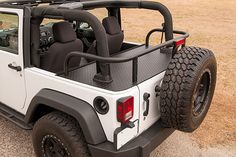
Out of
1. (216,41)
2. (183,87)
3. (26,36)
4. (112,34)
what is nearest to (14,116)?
(26,36)

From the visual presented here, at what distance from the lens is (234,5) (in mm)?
16938

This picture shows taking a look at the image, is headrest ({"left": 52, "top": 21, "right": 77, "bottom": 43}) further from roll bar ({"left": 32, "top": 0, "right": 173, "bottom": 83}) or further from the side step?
the side step

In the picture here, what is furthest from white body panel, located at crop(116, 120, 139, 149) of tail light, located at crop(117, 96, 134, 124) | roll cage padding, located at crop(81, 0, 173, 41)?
roll cage padding, located at crop(81, 0, 173, 41)

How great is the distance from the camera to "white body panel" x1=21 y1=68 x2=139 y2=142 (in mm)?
2701

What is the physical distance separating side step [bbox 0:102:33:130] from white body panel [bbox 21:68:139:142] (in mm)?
595

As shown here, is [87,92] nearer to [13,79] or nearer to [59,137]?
[59,137]

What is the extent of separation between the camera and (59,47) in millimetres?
3396

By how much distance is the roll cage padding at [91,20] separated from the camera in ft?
9.20

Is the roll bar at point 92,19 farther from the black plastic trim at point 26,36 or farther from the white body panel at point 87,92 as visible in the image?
the white body panel at point 87,92

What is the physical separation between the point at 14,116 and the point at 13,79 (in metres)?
0.52

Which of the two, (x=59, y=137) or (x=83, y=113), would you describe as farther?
(x=59, y=137)

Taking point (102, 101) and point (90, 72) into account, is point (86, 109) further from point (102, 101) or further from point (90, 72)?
point (90, 72)

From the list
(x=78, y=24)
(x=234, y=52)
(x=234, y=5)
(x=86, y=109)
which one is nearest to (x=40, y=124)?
(x=86, y=109)

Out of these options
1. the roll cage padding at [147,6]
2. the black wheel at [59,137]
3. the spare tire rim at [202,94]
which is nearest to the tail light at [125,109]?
the black wheel at [59,137]
